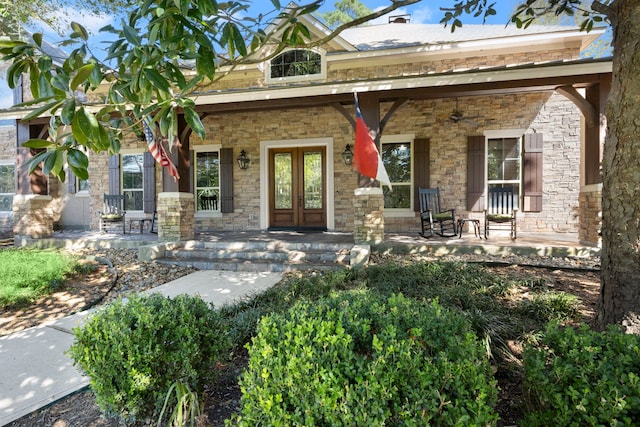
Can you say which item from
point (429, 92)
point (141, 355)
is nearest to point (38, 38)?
point (141, 355)

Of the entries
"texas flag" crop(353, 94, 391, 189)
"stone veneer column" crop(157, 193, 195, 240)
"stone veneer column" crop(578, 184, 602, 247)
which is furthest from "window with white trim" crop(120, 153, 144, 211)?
"stone veneer column" crop(578, 184, 602, 247)

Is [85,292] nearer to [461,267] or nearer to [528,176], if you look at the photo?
[461,267]

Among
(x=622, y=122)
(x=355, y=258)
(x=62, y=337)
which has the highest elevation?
(x=622, y=122)

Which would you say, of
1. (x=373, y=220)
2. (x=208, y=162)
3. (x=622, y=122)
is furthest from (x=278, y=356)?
(x=208, y=162)

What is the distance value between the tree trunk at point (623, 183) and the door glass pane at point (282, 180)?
6.93m

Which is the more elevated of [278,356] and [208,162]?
[208,162]

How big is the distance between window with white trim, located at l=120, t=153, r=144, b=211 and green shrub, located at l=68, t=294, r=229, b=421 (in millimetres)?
8234

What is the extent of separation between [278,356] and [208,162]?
27.1 ft

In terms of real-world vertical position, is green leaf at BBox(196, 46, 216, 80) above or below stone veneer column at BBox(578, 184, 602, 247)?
above

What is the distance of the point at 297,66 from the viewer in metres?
8.40

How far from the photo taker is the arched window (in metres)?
8.27

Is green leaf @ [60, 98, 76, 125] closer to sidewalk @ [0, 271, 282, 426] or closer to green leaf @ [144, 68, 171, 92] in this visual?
green leaf @ [144, 68, 171, 92]

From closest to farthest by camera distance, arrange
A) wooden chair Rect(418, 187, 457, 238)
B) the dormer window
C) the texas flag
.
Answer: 1. the texas flag
2. wooden chair Rect(418, 187, 457, 238)
3. the dormer window

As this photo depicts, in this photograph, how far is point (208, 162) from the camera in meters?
8.84
